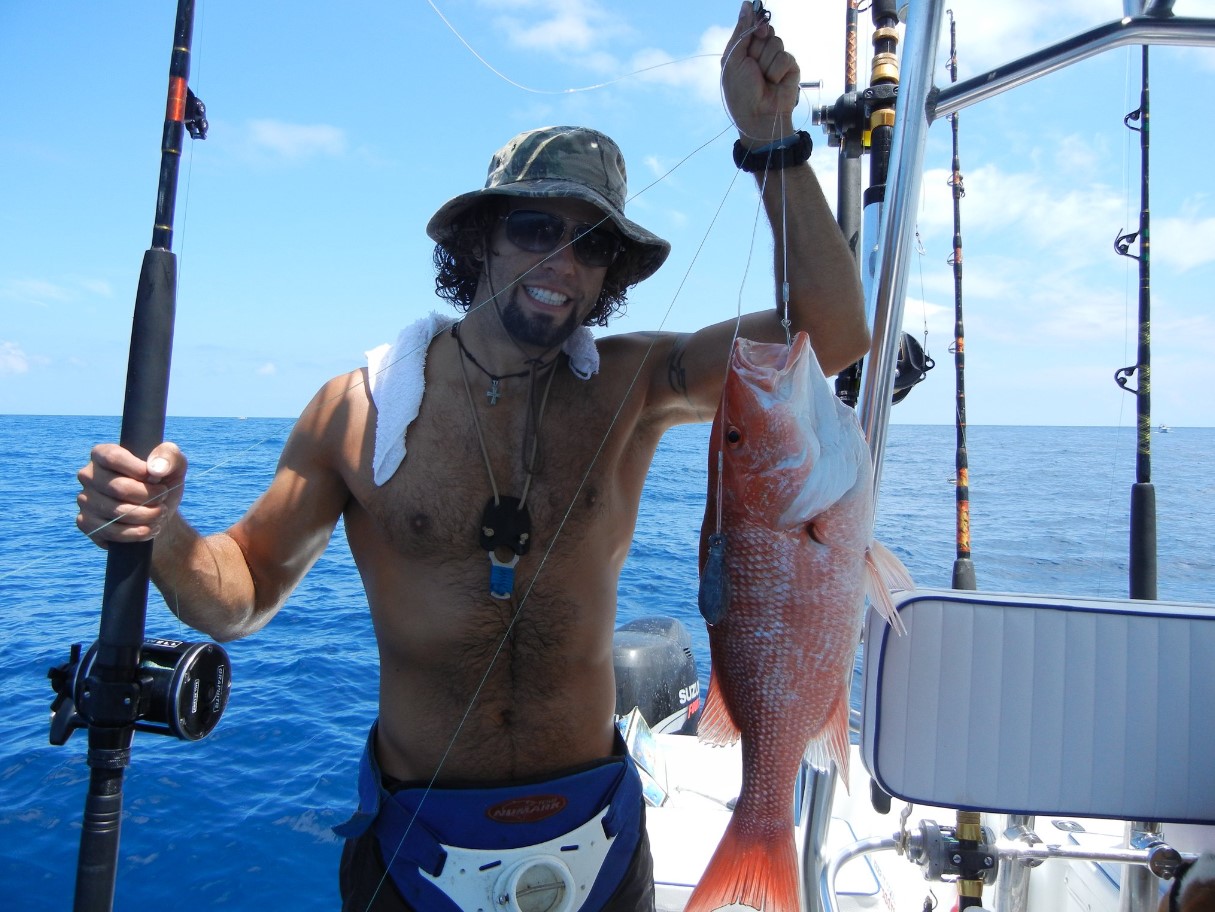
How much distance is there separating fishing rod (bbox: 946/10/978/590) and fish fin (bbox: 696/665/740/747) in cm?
255

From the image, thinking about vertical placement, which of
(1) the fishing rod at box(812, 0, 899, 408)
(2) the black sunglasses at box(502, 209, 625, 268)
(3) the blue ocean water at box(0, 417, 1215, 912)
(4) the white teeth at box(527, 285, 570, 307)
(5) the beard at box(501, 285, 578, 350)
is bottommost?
(3) the blue ocean water at box(0, 417, 1215, 912)

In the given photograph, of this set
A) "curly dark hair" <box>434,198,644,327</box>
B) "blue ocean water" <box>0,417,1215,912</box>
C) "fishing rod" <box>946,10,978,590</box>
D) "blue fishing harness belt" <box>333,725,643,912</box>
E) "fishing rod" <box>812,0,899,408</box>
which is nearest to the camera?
→ "blue fishing harness belt" <box>333,725,643,912</box>

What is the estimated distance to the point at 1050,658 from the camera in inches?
72.1

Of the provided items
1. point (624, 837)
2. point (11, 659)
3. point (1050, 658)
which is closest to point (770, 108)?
point (1050, 658)

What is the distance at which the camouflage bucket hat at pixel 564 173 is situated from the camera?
201 cm

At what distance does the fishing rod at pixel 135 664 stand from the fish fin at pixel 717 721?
3.71 feet

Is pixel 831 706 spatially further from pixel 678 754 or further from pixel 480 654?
pixel 678 754

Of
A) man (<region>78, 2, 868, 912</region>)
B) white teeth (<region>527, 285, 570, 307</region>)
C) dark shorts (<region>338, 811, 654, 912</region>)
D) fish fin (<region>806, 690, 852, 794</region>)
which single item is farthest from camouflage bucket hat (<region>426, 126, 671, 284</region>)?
dark shorts (<region>338, 811, 654, 912</region>)

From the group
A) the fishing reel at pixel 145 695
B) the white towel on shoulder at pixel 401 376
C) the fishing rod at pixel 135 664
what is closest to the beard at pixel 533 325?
the white towel on shoulder at pixel 401 376

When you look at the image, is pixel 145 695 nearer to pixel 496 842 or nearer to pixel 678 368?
pixel 496 842

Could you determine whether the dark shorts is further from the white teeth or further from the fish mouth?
the white teeth

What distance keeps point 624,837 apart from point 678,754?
5.39ft

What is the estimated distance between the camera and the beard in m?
2.04

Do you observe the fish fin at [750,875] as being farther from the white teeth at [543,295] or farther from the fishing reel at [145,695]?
the white teeth at [543,295]
